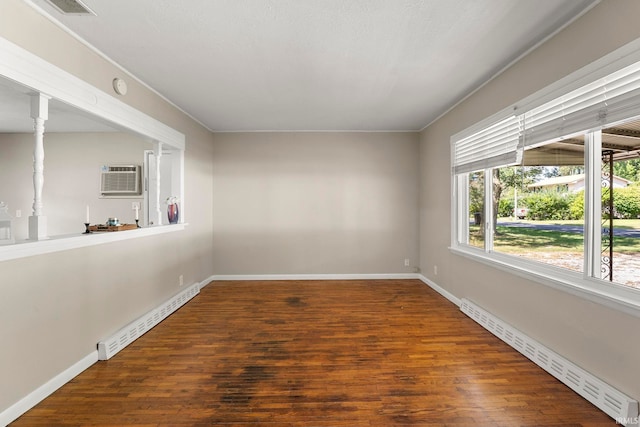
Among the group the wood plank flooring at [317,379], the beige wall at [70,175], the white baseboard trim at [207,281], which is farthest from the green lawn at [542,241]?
the beige wall at [70,175]

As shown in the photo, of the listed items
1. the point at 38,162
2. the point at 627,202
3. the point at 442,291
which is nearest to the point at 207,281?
the point at 38,162

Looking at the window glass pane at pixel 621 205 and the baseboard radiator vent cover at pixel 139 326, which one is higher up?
A: the window glass pane at pixel 621 205

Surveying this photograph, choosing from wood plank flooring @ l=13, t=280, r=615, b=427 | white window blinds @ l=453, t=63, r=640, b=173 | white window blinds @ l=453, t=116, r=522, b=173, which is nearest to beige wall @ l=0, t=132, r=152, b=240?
wood plank flooring @ l=13, t=280, r=615, b=427

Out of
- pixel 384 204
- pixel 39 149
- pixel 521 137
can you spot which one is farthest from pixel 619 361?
pixel 39 149

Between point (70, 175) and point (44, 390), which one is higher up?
point (70, 175)

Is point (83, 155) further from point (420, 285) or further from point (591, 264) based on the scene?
point (591, 264)

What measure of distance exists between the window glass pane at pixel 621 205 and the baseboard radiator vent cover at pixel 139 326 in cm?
403

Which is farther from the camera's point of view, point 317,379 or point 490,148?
point 490,148

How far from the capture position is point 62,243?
2.21 metres

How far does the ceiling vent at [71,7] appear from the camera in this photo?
1.91 metres

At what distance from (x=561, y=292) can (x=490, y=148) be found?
1627 mm

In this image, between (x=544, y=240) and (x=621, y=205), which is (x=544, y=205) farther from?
(x=621, y=205)

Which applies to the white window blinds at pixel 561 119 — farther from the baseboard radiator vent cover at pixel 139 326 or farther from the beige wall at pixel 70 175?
the beige wall at pixel 70 175

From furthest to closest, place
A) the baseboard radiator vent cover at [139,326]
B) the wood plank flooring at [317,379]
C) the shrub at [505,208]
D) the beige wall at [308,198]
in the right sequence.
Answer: the beige wall at [308,198]
the shrub at [505,208]
the baseboard radiator vent cover at [139,326]
the wood plank flooring at [317,379]
